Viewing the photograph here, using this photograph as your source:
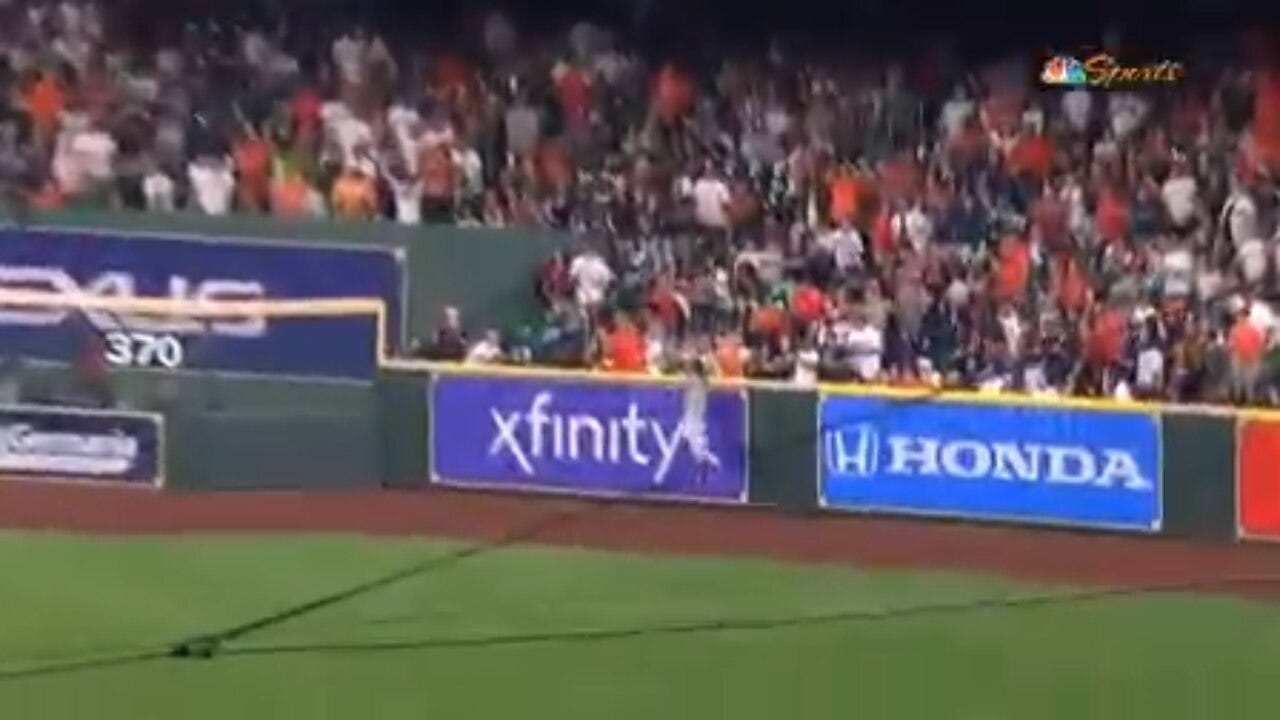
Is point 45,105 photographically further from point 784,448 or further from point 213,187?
point 784,448

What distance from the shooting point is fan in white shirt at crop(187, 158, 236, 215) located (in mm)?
20172

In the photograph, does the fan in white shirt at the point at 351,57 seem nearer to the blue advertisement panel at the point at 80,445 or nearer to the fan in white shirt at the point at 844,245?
the blue advertisement panel at the point at 80,445

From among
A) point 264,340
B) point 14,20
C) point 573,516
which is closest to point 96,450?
point 264,340

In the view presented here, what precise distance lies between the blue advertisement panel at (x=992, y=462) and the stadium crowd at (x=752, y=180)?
0.44 metres

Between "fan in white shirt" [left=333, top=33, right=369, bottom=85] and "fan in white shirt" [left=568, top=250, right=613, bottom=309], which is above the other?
"fan in white shirt" [left=333, top=33, right=369, bottom=85]

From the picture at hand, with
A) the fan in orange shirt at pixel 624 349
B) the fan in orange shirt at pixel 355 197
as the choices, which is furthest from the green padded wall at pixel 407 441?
the fan in orange shirt at pixel 355 197

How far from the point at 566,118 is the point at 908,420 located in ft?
14.2

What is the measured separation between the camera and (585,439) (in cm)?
1766

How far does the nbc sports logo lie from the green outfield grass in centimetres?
474

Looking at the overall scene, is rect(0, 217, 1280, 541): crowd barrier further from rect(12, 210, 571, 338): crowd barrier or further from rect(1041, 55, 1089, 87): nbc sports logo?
rect(1041, 55, 1089, 87): nbc sports logo

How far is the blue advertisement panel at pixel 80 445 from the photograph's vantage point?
18.0 meters

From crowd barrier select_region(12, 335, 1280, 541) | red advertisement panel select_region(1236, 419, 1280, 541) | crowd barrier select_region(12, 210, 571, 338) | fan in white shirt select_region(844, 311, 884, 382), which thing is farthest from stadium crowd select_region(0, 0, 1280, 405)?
red advertisement panel select_region(1236, 419, 1280, 541)

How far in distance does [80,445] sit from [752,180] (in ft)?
16.0

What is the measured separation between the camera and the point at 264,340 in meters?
19.4
